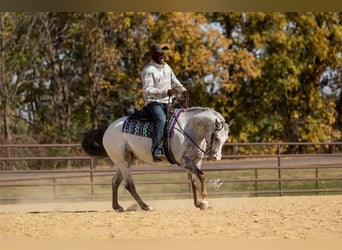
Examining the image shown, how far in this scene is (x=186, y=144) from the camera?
24.8 feet

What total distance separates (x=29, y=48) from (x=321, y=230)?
13.8 meters

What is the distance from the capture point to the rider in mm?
7523

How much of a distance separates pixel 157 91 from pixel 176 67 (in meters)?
10.4

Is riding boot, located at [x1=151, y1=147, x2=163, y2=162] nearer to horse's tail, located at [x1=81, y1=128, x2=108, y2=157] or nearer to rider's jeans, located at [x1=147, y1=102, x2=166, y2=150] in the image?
rider's jeans, located at [x1=147, y1=102, x2=166, y2=150]

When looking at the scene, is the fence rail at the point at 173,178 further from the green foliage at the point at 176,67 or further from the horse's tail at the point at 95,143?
the green foliage at the point at 176,67

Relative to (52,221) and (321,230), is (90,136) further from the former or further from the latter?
(321,230)

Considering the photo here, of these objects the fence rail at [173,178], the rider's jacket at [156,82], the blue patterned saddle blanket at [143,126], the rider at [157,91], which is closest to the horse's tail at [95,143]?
the blue patterned saddle blanket at [143,126]

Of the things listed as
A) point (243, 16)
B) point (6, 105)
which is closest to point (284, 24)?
point (243, 16)

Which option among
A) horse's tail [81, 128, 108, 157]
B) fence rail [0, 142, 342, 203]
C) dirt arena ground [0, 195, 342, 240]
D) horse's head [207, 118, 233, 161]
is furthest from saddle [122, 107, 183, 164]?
fence rail [0, 142, 342, 203]

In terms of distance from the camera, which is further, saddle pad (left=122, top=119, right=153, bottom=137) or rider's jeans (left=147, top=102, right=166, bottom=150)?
saddle pad (left=122, top=119, right=153, bottom=137)

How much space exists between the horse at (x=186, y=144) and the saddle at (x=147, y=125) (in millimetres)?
30

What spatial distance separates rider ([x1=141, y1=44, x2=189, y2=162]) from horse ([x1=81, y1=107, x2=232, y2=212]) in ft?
0.45

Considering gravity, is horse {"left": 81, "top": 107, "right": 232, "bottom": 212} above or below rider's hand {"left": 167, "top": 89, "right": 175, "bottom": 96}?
below

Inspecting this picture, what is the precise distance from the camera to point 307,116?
20.1 meters
